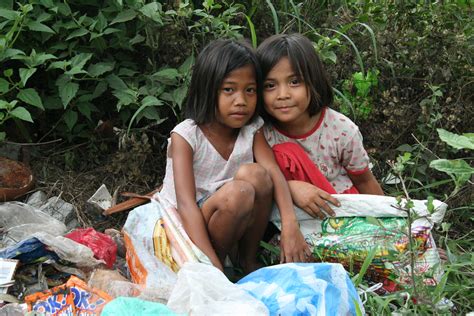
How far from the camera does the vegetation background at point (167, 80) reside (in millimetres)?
3271

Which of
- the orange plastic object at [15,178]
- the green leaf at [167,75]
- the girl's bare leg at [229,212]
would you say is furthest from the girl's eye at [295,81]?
the orange plastic object at [15,178]

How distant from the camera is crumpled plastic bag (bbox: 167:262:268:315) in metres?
2.16

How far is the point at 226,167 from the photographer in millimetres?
2854

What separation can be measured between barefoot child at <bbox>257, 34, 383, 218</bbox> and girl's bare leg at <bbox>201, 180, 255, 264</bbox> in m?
0.24

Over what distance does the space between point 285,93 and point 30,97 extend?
1.20 m

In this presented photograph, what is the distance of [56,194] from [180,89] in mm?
839

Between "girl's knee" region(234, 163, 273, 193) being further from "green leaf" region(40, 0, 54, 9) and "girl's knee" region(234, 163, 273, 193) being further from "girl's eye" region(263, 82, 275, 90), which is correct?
"green leaf" region(40, 0, 54, 9)

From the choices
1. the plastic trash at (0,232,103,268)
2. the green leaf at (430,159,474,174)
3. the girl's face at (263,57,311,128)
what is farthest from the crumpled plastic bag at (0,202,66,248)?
the green leaf at (430,159,474,174)

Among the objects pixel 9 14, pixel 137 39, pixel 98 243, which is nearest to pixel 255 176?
pixel 98 243

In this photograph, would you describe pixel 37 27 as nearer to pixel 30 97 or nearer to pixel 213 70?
pixel 30 97

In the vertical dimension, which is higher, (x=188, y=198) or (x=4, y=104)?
(x=4, y=104)

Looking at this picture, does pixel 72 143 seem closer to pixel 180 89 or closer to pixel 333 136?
pixel 180 89

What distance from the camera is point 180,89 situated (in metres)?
3.32

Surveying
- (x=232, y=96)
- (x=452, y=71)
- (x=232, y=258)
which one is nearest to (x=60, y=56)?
(x=232, y=96)
